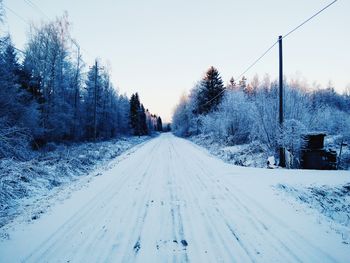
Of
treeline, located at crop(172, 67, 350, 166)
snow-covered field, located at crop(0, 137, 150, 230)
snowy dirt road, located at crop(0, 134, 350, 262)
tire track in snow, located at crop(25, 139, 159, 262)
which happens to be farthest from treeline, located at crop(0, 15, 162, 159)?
treeline, located at crop(172, 67, 350, 166)

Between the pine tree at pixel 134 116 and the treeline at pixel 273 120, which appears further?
the pine tree at pixel 134 116

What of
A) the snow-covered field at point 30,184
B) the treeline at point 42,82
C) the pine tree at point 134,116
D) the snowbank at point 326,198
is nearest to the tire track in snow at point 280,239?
the snowbank at point 326,198

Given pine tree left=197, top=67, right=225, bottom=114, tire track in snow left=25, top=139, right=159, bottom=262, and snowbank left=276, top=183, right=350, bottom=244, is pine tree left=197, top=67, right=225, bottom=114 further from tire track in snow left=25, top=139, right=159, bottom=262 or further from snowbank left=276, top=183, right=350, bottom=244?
tire track in snow left=25, top=139, right=159, bottom=262

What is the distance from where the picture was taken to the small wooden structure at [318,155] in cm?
1194

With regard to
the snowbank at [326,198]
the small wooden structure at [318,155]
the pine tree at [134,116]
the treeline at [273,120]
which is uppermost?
the pine tree at [134,116]

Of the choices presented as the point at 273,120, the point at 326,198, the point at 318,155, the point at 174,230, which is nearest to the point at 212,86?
the point at 273,120

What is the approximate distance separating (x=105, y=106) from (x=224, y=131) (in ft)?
84.2

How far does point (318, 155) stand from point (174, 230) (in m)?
10.4

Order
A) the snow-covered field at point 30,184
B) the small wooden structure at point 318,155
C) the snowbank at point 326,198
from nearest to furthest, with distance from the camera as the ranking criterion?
1. the snow-covered field at point 30,184
2. the snowbank at point 326,198
3. the small wooden structure at point 318,155

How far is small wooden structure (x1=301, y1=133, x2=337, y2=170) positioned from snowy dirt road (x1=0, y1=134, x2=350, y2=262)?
5.64 meters

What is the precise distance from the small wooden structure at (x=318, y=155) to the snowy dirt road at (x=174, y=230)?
5.64 meters

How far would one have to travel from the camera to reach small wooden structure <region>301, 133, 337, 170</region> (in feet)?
39.2

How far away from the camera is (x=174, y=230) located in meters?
4.98

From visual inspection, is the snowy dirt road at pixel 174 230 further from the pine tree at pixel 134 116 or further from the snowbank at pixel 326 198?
the pine tree at pixel 134 116
